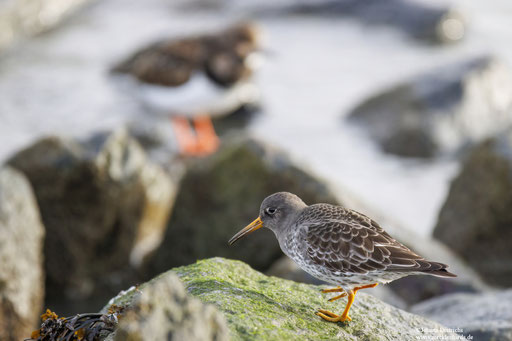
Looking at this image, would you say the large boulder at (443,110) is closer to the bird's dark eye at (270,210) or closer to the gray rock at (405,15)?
the gray rock at (405,15)

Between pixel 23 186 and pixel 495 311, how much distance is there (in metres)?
4.89

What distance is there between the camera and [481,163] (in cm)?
748

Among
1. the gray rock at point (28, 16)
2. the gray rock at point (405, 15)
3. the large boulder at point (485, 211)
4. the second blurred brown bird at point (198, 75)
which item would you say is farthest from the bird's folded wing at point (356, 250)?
the gray rock at point (28, 16)

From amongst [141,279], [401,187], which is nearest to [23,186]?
[141,279]

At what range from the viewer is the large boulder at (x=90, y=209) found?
24.0ft

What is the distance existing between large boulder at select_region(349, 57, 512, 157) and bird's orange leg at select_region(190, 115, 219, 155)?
3092 mm

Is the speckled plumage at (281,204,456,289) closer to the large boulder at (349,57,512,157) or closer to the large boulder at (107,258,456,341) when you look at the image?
the large boulder at (107,258,456,341)

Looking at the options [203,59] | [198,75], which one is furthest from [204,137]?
[203,59]

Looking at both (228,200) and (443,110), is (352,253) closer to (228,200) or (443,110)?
(228,200)

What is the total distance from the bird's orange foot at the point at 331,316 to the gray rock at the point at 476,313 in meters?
1.28

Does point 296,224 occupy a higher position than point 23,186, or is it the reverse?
point 296,224

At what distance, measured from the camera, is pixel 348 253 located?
391 centimetres

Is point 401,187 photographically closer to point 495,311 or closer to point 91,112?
point 495,311

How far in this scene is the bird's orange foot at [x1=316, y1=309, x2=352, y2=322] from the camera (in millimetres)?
3754
